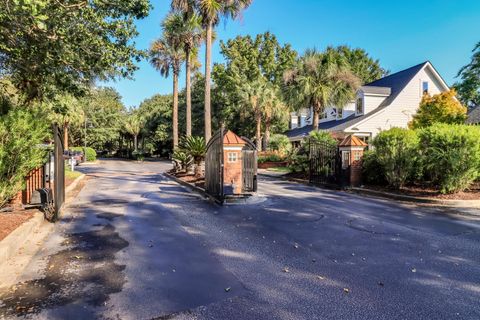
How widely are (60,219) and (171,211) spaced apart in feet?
8.57

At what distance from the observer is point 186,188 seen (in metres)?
13.9

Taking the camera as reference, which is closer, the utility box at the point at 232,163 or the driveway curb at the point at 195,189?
the utility box at the point at 232,163

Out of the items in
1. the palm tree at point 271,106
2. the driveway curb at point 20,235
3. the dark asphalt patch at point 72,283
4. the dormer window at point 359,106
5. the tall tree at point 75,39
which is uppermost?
the palm tree at point 271,106

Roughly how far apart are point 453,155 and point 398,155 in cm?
171

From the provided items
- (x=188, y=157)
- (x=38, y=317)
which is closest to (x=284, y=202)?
(x=38, y=317)

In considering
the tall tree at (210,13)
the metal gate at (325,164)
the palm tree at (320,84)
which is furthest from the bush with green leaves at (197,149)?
the palm tree at (320,84)

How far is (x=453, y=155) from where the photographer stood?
10.1 metres

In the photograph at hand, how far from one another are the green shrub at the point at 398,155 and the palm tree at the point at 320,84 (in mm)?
11526

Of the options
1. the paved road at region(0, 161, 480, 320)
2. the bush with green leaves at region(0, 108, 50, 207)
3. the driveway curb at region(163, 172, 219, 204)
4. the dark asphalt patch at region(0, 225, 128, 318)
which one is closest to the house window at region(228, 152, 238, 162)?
the driveway curb at region(163, 172, 219, 204)

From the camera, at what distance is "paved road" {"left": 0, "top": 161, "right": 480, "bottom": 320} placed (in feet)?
11.1

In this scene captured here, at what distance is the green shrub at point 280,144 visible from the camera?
30272mm

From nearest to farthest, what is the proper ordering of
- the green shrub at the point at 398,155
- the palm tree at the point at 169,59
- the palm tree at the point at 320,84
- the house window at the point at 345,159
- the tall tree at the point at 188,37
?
the green shrub at the point at 398,155 → the house window at the point at 345,159 → the tall tree at the point at 188,37 → the palm tree at the point at 320,84 → the palm tree at the point at 169,59

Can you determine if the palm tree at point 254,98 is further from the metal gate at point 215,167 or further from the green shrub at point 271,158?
the metal gate at point 215,167

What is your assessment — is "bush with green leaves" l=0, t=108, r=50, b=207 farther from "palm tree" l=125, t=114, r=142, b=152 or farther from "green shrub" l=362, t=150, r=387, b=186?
"palm tree" l=125, t=114, r=142, b=152
